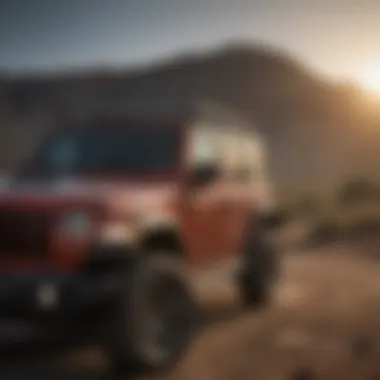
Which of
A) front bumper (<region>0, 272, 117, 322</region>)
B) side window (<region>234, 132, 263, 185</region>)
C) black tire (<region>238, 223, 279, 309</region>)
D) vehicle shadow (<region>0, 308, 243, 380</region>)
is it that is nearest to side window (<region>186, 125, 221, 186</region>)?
side window (<region>234, 132, 263, 185</region>)

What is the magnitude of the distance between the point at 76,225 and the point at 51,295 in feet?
0.83

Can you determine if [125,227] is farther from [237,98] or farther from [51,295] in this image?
[237,98]

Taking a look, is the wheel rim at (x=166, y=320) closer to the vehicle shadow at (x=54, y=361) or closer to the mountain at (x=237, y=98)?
the vehicle shadow at (x=54, y=361)

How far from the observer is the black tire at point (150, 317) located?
309 centimetres

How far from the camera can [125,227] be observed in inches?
126

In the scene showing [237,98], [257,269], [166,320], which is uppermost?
[237,98]

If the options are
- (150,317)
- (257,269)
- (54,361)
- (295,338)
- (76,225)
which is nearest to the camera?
(76,225)

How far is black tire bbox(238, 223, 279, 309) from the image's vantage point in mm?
4277

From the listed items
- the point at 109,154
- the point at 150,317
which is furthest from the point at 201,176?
the point at 150,317

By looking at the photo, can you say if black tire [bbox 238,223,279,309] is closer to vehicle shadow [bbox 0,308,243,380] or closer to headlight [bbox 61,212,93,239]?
vehicle shadow [bbox 0,308,243,380]

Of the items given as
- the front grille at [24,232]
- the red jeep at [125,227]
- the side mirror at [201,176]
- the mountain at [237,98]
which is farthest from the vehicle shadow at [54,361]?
the mountain at [237,98]

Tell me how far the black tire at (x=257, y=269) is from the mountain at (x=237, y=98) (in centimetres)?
63

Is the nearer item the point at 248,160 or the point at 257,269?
the point at 248,160

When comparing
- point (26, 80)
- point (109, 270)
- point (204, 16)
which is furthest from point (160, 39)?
point (109, 270)
